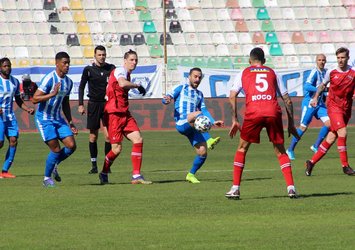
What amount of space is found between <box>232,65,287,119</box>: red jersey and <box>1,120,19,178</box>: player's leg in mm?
6004

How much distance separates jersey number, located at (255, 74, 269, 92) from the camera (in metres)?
12.3

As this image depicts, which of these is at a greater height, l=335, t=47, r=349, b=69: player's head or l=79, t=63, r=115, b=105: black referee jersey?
l=335, t=47, r=349, b=69: player's head

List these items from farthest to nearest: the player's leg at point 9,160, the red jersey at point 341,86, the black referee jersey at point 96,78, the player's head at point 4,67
→ the black referee jersey at point 96,78
the player's head at point 4,67
the player's leg at point 9,160
the red jersey at point 341,86

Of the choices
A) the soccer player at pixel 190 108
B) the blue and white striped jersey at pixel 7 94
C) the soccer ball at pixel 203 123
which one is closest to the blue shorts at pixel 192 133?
the soccer player at pixel 190 108

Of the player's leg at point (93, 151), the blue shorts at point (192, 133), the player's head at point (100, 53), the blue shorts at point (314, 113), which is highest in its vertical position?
the player's head at point (100, 53)

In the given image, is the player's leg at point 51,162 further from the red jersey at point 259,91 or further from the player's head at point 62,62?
the red jersey at point 259,91

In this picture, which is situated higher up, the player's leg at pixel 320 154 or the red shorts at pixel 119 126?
the red shorts at pixel 119 126

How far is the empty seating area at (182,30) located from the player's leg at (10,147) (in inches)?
874

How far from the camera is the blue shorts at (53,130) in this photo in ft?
48.8

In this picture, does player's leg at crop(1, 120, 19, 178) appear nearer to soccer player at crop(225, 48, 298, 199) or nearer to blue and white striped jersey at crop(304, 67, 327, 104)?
soccer player at crop(225, 48, 298, 199)

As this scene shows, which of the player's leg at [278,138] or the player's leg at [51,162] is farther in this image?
the player's leg at [51,162]

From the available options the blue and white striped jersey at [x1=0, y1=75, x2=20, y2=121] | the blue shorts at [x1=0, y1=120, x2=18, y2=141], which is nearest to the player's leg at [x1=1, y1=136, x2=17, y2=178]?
the blue shorts at [x1=0, y1=120, x2=18, y2=141]

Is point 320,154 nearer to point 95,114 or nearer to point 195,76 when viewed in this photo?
point 195,76

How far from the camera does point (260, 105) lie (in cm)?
1227
